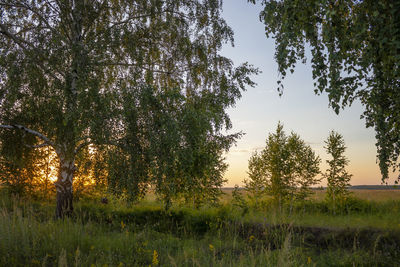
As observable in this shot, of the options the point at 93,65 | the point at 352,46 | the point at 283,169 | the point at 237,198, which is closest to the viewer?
the point at 352,46

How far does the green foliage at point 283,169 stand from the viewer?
14.9m

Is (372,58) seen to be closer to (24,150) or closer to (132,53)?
(132,53)

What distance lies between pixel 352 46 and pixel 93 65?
6.75 meters

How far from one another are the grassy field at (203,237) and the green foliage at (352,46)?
238cm

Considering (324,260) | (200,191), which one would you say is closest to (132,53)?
(200,191)

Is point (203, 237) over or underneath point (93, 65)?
underneath

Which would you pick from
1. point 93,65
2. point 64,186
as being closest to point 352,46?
point 93,65

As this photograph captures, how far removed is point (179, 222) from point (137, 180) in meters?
3.26

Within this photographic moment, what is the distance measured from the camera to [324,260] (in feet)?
22.3

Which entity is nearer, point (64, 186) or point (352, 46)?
point (352, 46)

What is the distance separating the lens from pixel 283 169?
49.3ft

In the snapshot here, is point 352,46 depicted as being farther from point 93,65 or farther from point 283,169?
point 283,169

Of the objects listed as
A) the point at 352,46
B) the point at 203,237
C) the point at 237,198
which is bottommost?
the point at 203,237

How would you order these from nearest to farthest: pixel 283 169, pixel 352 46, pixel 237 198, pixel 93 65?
pixel 352 46
pixel 93 65
pixel 237 198
pixel 283 169
